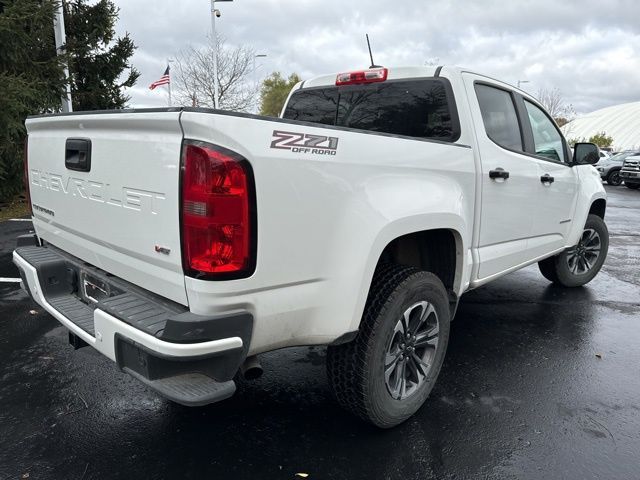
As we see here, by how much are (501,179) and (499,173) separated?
90 millimetres

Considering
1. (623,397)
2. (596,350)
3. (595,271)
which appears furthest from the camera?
(595,271)

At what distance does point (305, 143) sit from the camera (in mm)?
2002

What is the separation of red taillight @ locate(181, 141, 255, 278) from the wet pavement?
1.13 metres

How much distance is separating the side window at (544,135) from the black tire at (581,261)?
3.94ft

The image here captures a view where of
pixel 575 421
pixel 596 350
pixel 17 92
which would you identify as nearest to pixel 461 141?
pixel 575 421

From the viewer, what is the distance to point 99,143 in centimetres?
230

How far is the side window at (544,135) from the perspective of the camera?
410 centimetres

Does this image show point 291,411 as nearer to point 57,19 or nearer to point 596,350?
point 596,350

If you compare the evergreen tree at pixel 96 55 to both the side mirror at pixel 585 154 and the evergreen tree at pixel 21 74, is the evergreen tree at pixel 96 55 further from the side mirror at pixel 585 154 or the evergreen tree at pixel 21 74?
the side mirror at pixel 585 154

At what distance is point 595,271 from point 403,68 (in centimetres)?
370

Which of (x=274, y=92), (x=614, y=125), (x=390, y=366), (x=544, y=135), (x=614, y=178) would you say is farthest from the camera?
(x=614, y=125)

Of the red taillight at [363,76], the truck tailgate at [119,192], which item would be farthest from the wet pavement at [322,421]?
the red taillight at [363,76]

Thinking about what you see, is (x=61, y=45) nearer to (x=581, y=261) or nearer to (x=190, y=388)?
(x=581, y=261)

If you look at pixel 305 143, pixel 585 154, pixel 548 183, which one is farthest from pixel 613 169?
pixel 305 143
